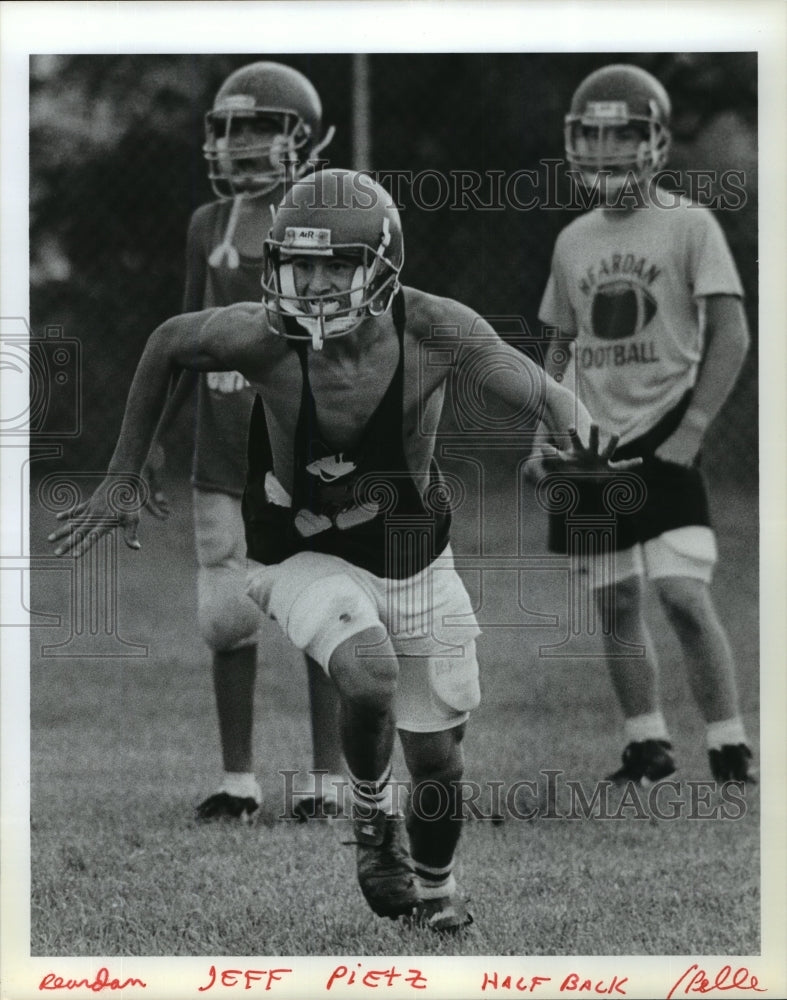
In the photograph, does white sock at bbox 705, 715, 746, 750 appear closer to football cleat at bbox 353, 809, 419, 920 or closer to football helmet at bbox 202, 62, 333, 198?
football cleat at bbox 353, 809, 419, 920

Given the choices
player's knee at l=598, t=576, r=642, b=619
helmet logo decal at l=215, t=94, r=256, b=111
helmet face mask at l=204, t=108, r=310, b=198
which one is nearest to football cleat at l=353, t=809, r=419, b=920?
player's knee at l=598, t=576, r=642, b=619

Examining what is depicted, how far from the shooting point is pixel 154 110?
14.6ft

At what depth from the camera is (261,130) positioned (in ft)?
14.7

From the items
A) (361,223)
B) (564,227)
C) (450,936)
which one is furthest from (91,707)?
(564,227)

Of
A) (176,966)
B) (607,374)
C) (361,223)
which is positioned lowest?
(176,966)

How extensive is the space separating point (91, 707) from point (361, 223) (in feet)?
4.39

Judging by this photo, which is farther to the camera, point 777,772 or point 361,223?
point 777,772

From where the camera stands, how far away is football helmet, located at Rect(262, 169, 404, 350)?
13.9 feet

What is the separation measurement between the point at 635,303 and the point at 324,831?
4.80 feet

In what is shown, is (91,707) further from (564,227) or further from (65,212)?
(564,227)

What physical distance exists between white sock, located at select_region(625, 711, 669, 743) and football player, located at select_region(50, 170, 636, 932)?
0.49 metres

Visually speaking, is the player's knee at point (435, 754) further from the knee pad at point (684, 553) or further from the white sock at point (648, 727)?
the knee pad at point (684, 553)

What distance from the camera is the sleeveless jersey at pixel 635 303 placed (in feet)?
14.8
